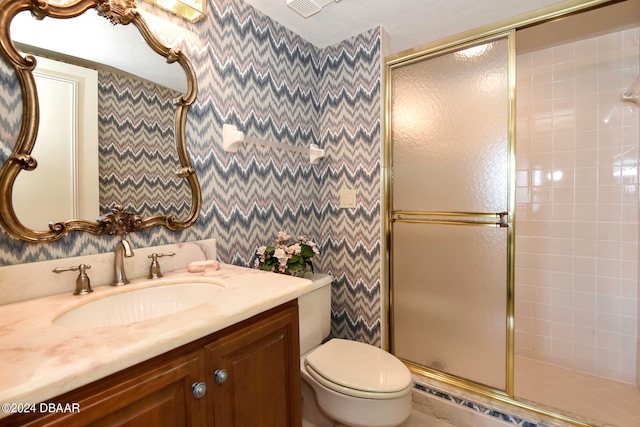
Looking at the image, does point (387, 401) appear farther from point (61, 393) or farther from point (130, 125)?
point (130, 125)

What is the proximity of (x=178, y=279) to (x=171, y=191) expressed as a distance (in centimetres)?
39

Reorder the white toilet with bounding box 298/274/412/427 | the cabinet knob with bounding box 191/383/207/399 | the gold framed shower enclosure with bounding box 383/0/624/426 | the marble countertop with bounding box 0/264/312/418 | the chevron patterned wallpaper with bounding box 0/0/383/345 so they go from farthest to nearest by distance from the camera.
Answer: the gold framed shower enclosure with bounding box 383/0/624/426 → the chevron patterned wallpaper with bounding box 0/0/383/345 → the white toilet with bounding box 298/274/412/427 → the cabinet knob with bounding box 191/383/207/399 → the marble countertop with bounding box 0/264/312/418

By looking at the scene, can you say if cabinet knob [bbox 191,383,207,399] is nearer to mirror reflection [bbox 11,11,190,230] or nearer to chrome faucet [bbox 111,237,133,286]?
chrome faucet [bbox 111,237,133,286]

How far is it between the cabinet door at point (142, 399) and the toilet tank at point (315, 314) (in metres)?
0.81

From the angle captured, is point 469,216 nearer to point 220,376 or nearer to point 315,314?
point 315,314

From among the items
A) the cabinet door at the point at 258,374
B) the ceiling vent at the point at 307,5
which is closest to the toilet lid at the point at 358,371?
the cabinet door at the point at 258,374

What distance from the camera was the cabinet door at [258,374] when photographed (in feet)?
2.46

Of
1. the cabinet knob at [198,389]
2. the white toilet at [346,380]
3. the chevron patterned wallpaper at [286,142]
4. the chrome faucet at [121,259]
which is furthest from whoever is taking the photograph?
the chevron patterned wallpaper at [286,142]

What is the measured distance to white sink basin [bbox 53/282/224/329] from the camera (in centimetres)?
90

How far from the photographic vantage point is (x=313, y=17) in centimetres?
167

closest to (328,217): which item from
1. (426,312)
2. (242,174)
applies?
(242,174)

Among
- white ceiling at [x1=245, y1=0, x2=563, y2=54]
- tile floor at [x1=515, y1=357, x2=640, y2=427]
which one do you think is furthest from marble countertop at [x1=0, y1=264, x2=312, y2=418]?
tile floor at [x1=515, y1=357, x2=640, y2=427]

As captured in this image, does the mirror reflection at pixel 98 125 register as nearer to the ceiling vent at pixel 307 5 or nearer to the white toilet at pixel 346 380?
the ceiling vent at pixel 307 5

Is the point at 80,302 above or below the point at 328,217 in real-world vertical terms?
below
